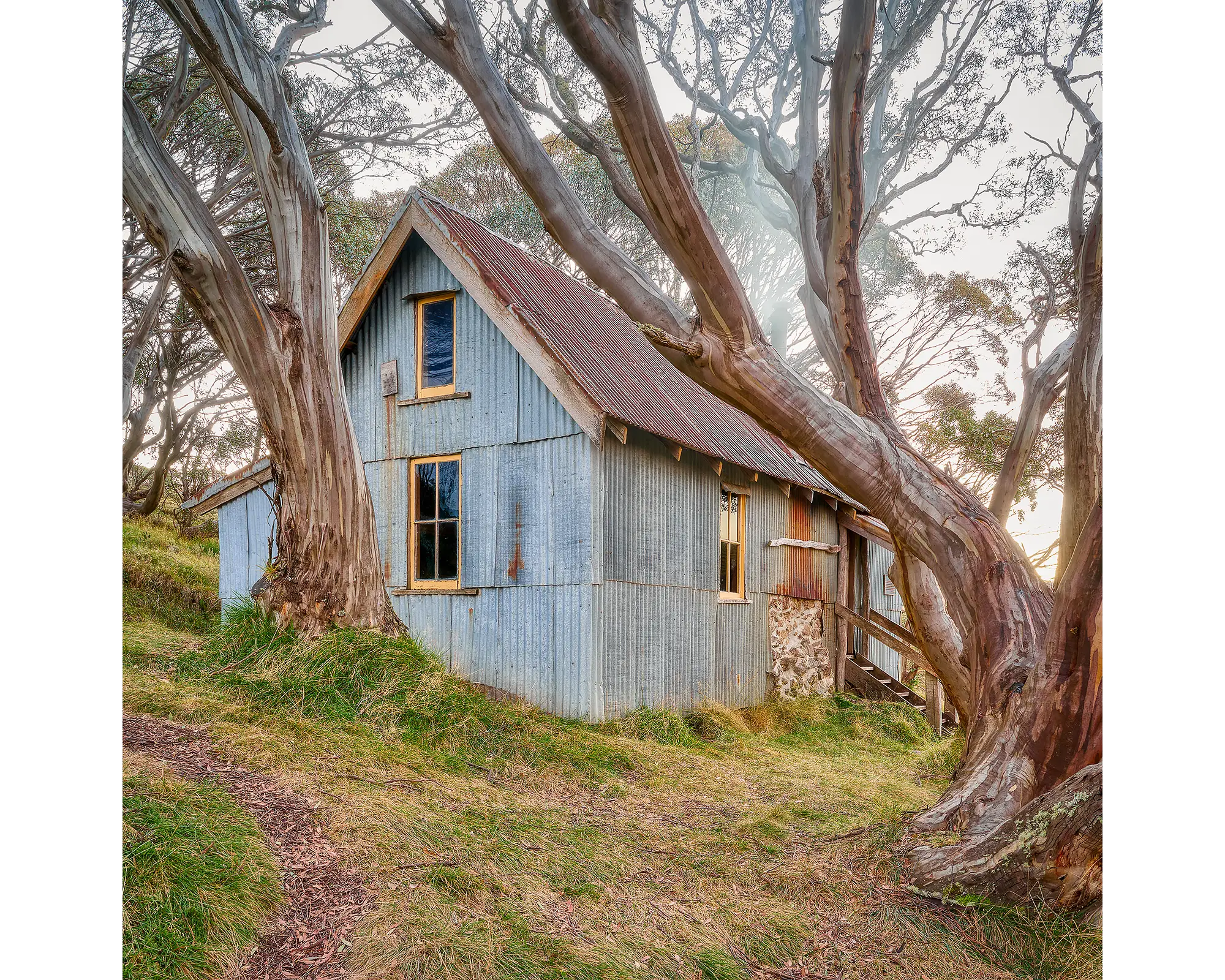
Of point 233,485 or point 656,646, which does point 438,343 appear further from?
point 656,646

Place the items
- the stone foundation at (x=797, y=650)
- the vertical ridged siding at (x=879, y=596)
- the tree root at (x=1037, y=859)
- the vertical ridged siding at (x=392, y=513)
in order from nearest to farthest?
the tree root at (x=1037, y=859), the vertical ridged siding at (x=392, y=513), the stone foundation at (x=797, y=650), the vertical ridged siding at (x=879, y=596)

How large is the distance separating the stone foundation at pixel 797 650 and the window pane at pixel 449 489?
14.2 feet

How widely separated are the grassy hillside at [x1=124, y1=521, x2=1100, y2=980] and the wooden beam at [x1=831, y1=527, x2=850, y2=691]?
3.98 metres

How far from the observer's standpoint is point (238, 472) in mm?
10477

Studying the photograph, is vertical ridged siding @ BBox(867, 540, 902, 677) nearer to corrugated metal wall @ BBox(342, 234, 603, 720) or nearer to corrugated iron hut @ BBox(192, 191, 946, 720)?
corrugated iron hut @ BBox(192, 191, 946, 720)

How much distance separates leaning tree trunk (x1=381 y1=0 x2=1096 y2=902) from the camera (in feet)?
13.3

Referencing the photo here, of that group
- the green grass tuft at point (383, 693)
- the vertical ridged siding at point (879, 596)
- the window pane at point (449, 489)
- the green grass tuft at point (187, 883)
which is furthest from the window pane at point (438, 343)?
the vertical ridged siding at point (879, 596)

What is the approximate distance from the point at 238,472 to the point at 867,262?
929cm

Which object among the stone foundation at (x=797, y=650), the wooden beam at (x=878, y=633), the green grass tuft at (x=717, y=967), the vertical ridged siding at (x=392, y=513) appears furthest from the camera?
the stone foundation at (x=797, y=650)

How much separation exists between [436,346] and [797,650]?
6.10 m

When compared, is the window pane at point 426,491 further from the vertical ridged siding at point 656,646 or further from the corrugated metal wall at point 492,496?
the vertical ridged siding at point 656,646

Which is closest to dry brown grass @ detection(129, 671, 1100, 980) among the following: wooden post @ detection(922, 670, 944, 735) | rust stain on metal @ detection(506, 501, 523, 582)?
rust stain on metal @ detection(506, 501, 523, 582)

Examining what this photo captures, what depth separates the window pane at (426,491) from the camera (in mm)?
9727
